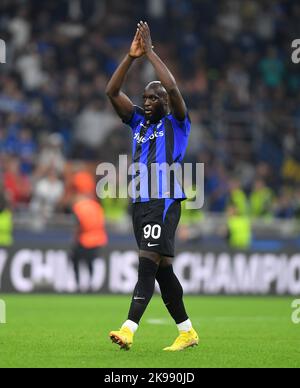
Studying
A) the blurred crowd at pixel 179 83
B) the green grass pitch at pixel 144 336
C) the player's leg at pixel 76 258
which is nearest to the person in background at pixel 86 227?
the player's leg at pixel 76 258

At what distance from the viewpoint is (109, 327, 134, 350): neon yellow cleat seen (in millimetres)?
8711

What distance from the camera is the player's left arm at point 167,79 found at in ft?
29.8

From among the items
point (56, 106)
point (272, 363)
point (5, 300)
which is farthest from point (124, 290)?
point (272, 363)

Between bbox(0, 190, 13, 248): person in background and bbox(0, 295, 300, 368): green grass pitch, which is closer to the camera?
bbox(0, 295, 300, 368): green grass pitch

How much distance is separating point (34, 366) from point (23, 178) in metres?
13.0

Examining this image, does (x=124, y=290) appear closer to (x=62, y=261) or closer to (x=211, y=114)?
(x=62, y=261)

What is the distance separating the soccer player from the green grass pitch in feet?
1.68

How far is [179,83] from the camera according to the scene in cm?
2461

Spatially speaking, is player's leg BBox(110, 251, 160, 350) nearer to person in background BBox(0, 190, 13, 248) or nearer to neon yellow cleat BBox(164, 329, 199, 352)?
neon yellow cleat BBox(164, 329, 199, 352)

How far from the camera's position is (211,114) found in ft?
79.5

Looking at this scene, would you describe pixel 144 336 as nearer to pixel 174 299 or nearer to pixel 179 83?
pixel 174 299

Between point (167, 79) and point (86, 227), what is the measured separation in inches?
396

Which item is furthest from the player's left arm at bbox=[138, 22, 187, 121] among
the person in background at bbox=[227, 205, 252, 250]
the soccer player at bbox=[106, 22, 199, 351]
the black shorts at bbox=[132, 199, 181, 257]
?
the person in background at bbox=[227, 205, 252, 250]

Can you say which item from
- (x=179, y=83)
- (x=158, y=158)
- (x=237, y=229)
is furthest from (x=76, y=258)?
(x=158, y=158)
